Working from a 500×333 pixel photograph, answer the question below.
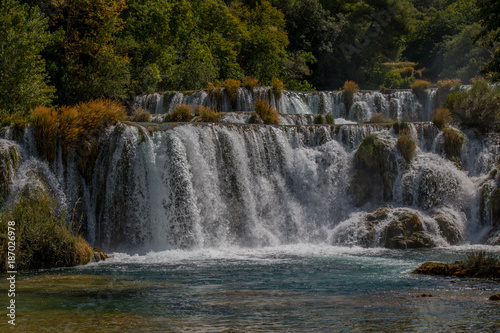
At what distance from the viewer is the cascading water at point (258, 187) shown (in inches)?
695

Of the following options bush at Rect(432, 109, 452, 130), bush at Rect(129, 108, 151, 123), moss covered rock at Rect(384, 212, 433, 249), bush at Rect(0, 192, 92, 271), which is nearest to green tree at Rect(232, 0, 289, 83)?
bush at Rect(129, 108, 151, 123)

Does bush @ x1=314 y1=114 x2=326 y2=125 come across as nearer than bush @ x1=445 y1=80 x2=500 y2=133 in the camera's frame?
No

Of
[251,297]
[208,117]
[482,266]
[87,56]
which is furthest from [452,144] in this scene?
[87,56]

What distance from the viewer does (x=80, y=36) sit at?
26422mm

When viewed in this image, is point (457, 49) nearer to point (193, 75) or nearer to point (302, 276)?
point (193, 75)

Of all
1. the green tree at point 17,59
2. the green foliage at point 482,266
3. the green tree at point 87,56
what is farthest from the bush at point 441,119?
the green tree at point 17,59

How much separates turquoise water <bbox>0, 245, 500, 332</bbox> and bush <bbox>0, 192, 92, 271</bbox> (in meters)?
0.58

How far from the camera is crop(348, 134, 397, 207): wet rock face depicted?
2106 cm

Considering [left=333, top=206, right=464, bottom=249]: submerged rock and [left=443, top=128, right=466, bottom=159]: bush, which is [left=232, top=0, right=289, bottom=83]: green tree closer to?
[left=443, top=128, right=466, bottom=159]: bush

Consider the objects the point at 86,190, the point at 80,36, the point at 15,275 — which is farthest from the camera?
the point at 80,36

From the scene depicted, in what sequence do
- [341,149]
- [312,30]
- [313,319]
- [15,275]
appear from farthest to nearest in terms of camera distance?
[312,30], [341,149], [15,275], [313,319]

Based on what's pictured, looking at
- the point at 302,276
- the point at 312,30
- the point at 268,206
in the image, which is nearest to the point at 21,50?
the point at 268,206

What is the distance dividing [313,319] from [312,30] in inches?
1512

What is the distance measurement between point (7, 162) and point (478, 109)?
708 inches
